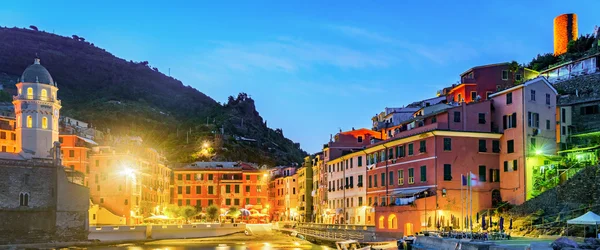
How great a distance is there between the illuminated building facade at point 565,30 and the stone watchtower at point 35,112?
235 ft

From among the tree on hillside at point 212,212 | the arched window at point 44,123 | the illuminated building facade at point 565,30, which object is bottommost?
the tree on hillside at point 212,212

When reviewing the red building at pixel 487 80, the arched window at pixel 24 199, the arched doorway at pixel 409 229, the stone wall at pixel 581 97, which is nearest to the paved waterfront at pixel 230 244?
the arched doorway at pixel 409 229

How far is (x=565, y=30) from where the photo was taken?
83.4 m

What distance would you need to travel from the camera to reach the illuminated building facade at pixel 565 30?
8306cm

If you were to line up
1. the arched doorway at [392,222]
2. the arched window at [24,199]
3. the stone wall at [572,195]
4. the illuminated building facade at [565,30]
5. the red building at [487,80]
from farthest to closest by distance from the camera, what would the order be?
1. the illuminated building facade at [565,30]
2. the red building at [487,80]
3. the arched window at [24,199]
4. the arched doorway at [392,222]
5. the stone wall at [572,195]

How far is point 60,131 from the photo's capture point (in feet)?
277

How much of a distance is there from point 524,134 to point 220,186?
227 ft

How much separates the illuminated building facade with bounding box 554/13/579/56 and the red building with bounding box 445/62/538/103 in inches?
881

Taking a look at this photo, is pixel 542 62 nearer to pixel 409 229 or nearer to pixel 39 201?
pixel 409 229

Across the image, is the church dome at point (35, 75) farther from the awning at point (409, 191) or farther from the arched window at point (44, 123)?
the awning at point (409, 191)

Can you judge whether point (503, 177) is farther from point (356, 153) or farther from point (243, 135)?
point (243, 135)

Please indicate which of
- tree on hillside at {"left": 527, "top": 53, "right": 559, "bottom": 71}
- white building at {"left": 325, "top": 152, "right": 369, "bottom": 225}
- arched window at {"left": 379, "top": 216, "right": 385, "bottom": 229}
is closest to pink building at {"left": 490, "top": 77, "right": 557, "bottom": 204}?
arched window at {"left": 379, "top": 216, "right": 385, "bottom": 229}

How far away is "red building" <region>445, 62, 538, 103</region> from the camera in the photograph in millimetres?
63812

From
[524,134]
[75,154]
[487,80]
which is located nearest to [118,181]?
[75,154]
